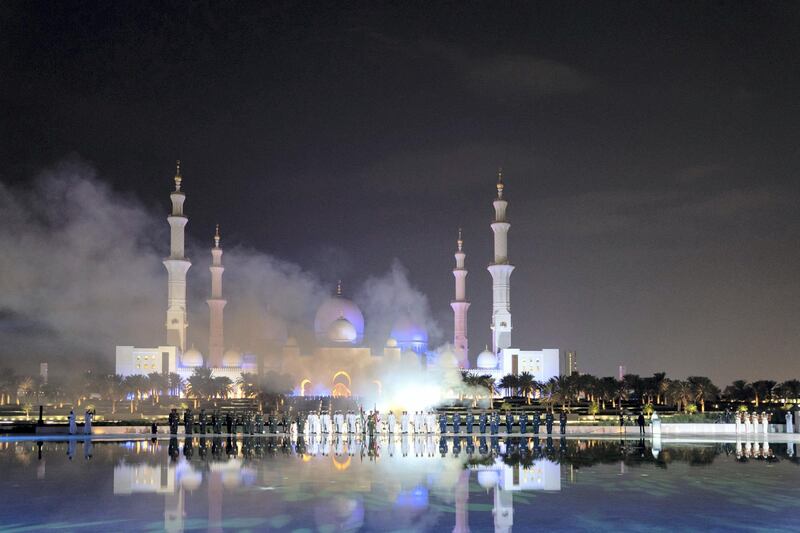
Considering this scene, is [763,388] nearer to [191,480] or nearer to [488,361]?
[488,361]

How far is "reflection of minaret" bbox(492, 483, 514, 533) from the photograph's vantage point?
13288 millimetres

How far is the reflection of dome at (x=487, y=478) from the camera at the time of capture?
59.6ft

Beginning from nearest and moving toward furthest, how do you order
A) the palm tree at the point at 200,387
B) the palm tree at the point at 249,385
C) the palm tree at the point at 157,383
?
1. the palm tree at the point at 200,387
2. the palm tree at the point at 157,383
3. the palm tree at the point at 249,385

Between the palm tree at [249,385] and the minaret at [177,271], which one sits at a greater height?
the minaret at [177,271]

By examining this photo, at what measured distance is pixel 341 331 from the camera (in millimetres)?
100438

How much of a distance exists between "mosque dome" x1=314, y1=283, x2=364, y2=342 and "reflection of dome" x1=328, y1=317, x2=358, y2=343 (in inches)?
47.6

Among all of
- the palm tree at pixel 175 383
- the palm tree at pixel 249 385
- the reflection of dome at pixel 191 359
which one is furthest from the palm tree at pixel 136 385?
the palm tree at pixel 249 385

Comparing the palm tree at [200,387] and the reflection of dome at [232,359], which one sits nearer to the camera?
the palm tree at [200,387]

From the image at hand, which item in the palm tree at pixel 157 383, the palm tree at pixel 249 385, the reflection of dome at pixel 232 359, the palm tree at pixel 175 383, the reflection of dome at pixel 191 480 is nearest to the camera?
the reflection of dome at pixel 191 480

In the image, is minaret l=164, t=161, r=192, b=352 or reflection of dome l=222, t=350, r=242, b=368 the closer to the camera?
minaret l=164, t=161, r=192, b=352

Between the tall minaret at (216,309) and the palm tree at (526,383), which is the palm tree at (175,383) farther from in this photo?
the palm tree at (526,383)

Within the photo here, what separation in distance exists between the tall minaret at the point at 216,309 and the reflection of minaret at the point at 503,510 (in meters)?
78.6

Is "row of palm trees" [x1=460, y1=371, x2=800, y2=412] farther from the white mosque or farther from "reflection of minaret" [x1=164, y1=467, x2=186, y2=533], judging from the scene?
"reflection of minaret" [x1=164, y1=467, x2=186, y2=533]

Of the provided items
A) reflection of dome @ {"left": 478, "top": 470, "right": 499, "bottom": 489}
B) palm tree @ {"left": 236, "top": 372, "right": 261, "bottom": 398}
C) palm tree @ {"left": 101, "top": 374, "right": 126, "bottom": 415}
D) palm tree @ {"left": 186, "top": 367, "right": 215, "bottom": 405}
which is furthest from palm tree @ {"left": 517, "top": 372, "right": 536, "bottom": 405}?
reflection of dome @ {"left": 478, "top": 470, "right": 499, "bottom": 489}
